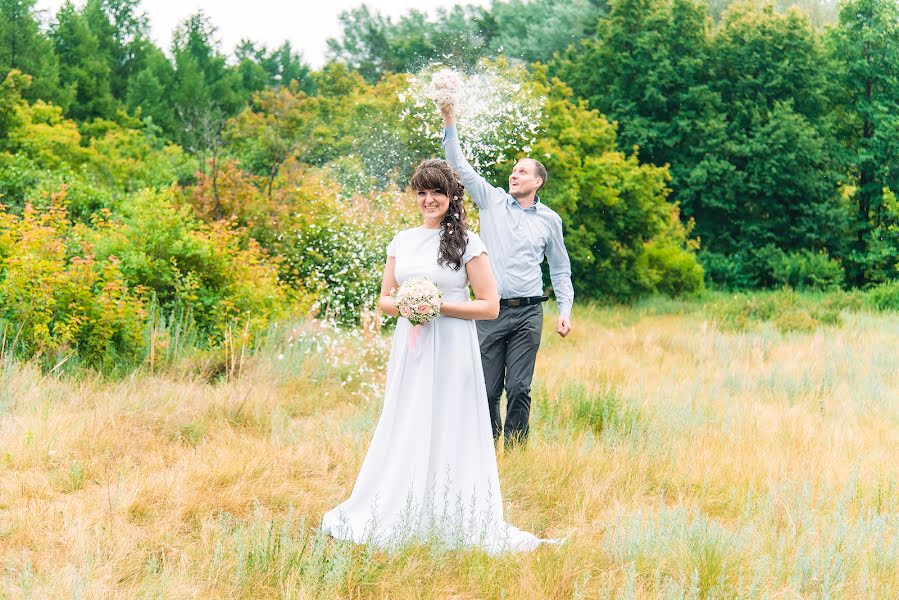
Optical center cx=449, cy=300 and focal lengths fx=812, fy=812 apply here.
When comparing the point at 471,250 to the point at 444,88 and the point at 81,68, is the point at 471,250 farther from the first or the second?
the point at 81,68

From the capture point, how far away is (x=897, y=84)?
2462 centimetres

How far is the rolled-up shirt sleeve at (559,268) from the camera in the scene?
19.0 feet

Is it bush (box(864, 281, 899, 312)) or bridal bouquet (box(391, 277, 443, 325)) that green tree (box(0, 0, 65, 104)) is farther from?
bridal bouquet (box(391, 277, 443, 325))

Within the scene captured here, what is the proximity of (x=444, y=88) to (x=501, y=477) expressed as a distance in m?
2.38

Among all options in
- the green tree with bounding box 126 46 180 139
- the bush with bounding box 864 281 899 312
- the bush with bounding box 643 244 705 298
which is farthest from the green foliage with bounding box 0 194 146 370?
the green tree with bounding box 126 46 180 139

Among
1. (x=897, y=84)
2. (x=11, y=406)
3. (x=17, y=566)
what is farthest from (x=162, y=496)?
(x=897, y=84)

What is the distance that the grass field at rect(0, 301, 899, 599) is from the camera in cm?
365

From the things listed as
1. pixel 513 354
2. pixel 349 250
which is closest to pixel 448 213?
pixel 513 354

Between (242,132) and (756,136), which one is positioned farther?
(242,132)

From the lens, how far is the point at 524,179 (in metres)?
5.61

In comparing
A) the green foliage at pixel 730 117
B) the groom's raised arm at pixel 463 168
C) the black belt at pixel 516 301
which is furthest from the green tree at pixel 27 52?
the black belt at pixel 516 301

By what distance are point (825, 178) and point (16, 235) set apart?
23320 millimetres

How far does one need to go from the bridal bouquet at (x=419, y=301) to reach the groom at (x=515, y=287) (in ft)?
5.76

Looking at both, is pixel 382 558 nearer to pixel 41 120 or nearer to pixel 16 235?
pixel 16 235
